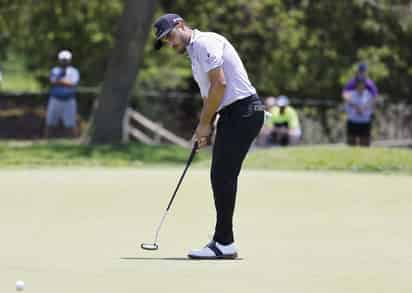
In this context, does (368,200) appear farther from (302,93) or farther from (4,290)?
(302,93)

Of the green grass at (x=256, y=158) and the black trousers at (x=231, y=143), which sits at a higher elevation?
the black trousers at (x=231, y=143)

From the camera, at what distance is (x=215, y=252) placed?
30.7 feet

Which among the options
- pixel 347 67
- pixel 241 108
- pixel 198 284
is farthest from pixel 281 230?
pixel 347 67

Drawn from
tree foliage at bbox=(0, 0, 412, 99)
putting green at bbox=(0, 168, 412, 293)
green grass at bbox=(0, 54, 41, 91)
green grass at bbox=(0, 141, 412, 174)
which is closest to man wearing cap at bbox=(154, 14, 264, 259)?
putting green at bbox=(0, 168, 412, 293)

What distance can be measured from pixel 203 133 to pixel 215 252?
2.97 feet

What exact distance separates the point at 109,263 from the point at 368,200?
539 cm

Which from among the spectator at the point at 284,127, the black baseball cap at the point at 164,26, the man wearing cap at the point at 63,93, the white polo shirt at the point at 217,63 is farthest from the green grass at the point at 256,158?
the black baseball cap at the point at 164,26

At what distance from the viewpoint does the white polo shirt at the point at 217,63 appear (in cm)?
903

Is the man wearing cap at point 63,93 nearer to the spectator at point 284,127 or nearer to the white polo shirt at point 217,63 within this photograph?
the spectator at point 284,127

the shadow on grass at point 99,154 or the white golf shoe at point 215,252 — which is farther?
the shadow on grass at point 99,154

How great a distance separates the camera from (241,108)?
30.5 ft

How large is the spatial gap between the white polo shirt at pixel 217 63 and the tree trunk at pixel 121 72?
46.3ft

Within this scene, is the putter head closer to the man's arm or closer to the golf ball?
the man's arm

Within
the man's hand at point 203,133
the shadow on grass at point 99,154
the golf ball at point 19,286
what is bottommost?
the shadow on grass at point 99,154
